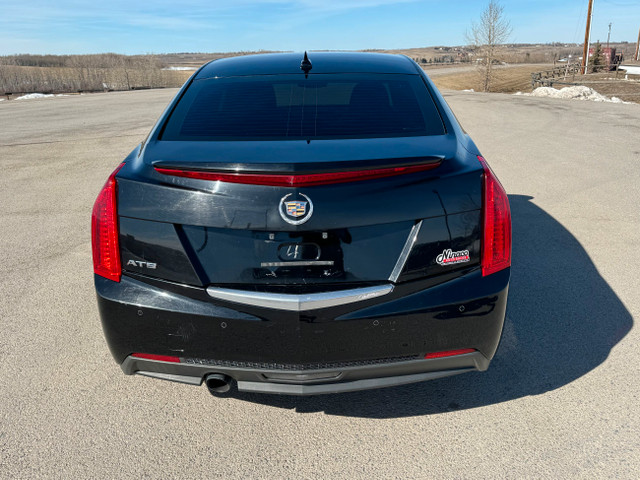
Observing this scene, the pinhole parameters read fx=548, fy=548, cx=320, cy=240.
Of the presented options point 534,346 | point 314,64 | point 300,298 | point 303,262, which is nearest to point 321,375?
point 300,298

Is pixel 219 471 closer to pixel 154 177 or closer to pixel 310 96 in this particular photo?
pixel 154 177

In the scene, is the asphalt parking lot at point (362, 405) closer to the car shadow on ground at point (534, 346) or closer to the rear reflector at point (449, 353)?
the car shadow on ground at point (534, 346)

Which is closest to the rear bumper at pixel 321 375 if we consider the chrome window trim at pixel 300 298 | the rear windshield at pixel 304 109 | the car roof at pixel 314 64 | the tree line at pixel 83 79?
the chrome window trim at pixel 300 298

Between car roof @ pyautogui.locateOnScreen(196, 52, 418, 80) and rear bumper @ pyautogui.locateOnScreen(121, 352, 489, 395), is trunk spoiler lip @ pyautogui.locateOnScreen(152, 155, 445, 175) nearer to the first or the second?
rear bumper @ pyautogui.locateOnScreen(121, 352, 489, 395)

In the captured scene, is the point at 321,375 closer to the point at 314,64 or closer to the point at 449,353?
the point at 449,353

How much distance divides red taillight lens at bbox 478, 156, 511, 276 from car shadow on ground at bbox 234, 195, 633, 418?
890 mm

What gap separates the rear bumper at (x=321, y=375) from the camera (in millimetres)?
2414

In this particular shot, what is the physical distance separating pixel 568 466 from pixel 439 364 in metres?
0.72

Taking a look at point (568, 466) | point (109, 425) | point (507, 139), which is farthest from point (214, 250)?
point (507, 139)

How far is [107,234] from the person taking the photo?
246 centimetres

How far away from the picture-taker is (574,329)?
369 centimetres

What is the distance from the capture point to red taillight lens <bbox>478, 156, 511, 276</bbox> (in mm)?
2426

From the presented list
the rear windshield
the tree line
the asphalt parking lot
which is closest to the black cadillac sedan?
the rear windshield

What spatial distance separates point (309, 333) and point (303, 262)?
12.0 inches
